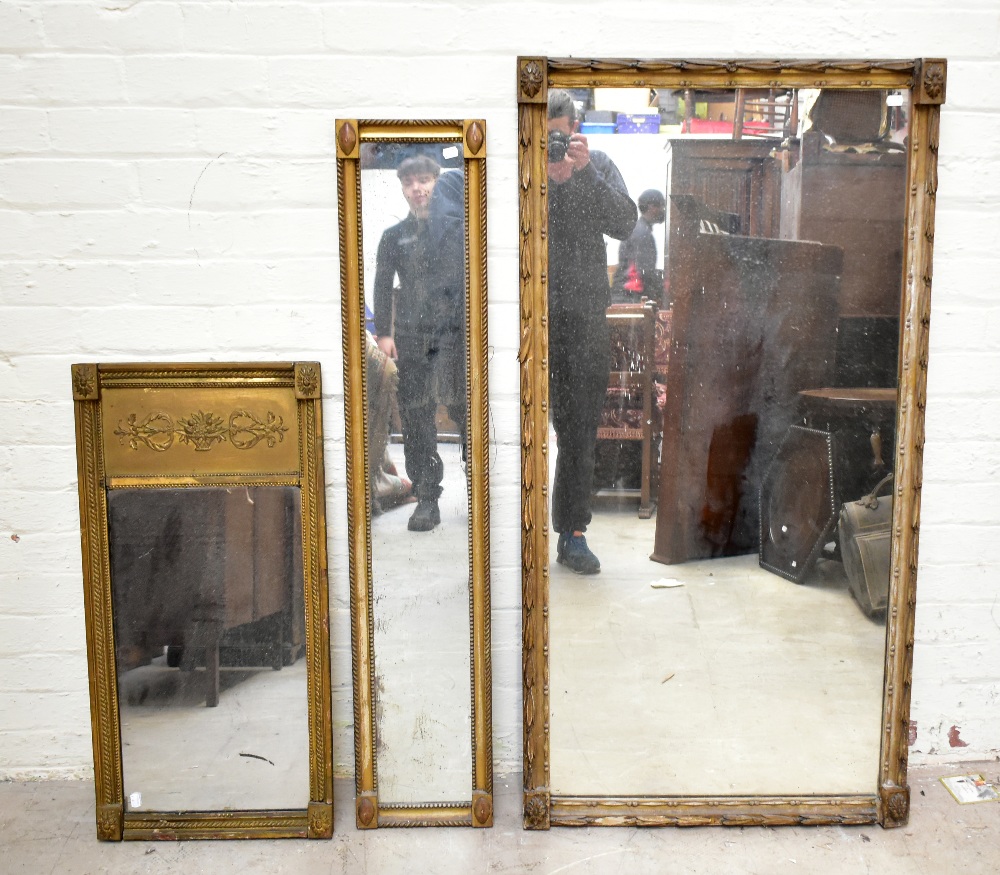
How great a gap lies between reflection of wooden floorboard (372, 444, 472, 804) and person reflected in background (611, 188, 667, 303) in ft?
1.53

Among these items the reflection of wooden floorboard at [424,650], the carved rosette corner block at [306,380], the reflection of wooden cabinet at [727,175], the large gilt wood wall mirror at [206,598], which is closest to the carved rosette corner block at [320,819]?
the large gilt wood wall mirror at [206,598]

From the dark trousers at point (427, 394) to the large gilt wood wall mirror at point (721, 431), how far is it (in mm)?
143

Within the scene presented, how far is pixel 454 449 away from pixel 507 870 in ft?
2.78

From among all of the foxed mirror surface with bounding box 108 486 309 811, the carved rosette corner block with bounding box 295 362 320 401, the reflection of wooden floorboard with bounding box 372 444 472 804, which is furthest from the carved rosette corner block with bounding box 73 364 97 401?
the reflection of wooden floorboard with bounding box 372 444 472 804

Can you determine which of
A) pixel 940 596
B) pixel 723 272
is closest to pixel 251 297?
pixel 723 272

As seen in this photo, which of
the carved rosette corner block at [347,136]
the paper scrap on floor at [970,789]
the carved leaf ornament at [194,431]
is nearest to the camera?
the carved rosette corner block at [347,136]

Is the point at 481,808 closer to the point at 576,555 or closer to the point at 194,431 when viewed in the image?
the point at 576,555

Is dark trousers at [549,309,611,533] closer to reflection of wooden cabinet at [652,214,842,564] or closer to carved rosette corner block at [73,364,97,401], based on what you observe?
reflection of wooden cabinet at [652,214,842,564]

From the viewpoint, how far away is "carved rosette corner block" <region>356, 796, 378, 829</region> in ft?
6.15

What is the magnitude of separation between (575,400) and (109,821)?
131cm

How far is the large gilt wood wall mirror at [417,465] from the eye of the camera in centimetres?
174

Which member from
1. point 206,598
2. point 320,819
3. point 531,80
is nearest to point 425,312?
point 531,80

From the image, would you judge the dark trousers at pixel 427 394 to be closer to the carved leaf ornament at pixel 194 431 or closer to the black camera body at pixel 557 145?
the carved leaf ornament at pixel 194 431

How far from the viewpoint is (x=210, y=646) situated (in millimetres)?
1860
